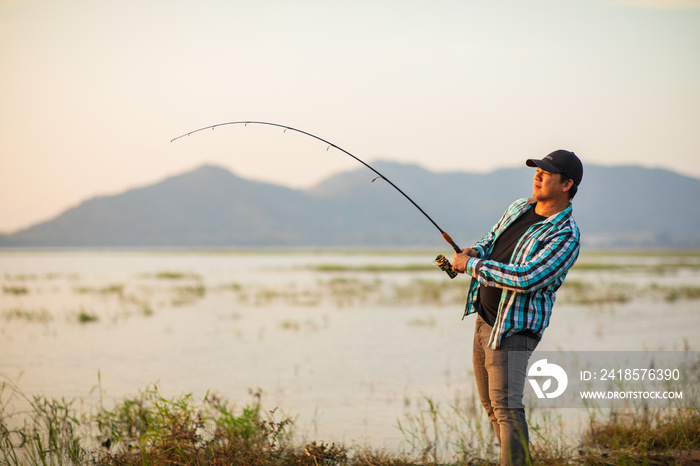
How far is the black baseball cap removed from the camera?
361 centimetres

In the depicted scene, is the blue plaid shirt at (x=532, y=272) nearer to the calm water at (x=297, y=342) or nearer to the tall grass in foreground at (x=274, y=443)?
the tall grass in foreground at (x=274, y=443)

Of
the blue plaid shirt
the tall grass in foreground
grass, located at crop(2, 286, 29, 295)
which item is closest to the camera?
the blue plaid shirt

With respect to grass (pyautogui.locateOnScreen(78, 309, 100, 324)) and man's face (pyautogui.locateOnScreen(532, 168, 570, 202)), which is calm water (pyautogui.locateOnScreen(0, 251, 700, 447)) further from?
man's face (pyautogui.locateOnScreen(532, 168, 570, 202))

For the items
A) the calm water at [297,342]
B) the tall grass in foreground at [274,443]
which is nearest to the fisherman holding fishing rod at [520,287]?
the tall grass in foreground at [274,443]

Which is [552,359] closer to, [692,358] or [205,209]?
[692,358]

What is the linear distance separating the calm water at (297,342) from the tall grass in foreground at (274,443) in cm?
91

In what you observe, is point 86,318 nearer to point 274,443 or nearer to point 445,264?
point 274,443

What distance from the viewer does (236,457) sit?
4.50 m

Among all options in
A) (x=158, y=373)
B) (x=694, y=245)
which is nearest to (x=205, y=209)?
(x=694, y=245)

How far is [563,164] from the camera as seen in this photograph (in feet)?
11.8

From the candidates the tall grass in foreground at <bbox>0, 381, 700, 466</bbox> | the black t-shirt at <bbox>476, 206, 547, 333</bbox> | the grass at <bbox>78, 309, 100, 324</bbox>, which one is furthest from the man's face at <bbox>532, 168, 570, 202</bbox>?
the grass at <bbox>78, 309, 100, 324</bbox>

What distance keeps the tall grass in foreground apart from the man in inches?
44.9

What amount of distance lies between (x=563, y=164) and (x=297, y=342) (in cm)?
978

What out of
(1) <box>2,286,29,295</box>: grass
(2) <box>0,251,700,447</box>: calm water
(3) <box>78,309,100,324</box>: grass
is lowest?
(2) <box>0,251,700,447</box>: calm water
